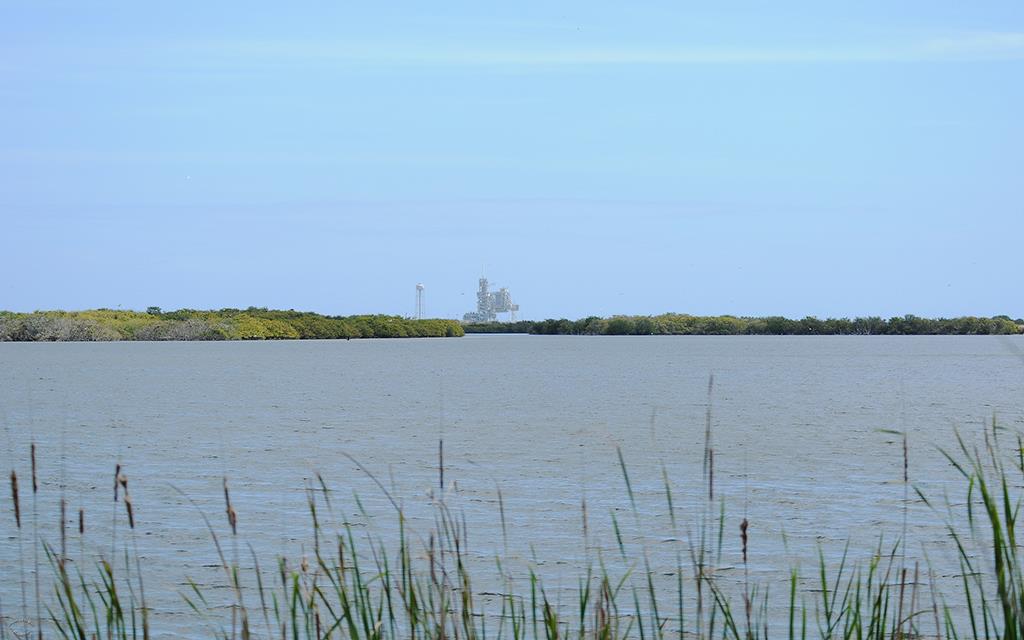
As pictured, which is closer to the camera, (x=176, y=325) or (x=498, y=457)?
(x=498, y=457)

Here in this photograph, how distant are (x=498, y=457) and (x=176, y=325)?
77821 millimetres

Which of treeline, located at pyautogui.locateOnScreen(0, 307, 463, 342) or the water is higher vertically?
treeline, located at pyautogui.locateOnScreen(0, 307, 463, 342)

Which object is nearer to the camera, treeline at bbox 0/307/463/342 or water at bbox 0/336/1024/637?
water at bbox 0/336/1024/637

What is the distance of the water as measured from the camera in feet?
30.7

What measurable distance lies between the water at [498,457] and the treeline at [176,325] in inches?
2066

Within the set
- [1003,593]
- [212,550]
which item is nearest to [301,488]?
[212,550]

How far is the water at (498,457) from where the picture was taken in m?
9.35

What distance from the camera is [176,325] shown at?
8900cm

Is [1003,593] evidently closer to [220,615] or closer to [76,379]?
[220,615]

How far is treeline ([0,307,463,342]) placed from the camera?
279 feet

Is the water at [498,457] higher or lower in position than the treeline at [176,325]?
lower

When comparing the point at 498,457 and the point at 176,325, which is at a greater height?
the point at 176,325

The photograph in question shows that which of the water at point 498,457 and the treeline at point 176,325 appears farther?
the treeline at point 176,325

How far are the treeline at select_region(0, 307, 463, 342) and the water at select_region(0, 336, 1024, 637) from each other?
52.5 meters
